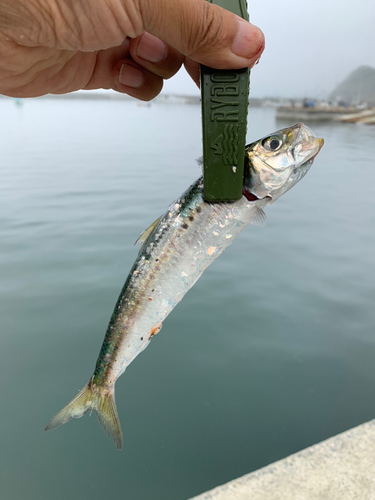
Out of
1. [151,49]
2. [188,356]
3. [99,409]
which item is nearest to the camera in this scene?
[99,409]

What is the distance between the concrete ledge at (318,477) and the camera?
2.14 metres

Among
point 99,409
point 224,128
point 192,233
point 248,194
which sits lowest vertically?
point 99,409

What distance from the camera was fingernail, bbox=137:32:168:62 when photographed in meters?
2.71

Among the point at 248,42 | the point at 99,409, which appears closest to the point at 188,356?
the point at 99,409

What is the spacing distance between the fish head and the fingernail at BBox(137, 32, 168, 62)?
1.46 metres

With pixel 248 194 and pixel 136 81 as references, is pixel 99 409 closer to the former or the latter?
pixel 248 194

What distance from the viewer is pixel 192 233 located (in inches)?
71.2

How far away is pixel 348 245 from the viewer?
23.2 ft

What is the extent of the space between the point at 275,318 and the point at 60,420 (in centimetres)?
313

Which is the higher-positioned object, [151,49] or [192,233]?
[151,49]

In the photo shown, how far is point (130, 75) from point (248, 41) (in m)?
1.54

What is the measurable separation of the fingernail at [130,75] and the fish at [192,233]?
1.59 m

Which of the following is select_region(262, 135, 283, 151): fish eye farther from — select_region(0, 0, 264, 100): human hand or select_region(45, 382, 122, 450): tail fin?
select_region(45, 382, 122, 450): tail fin

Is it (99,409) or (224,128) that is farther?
(99,409)
